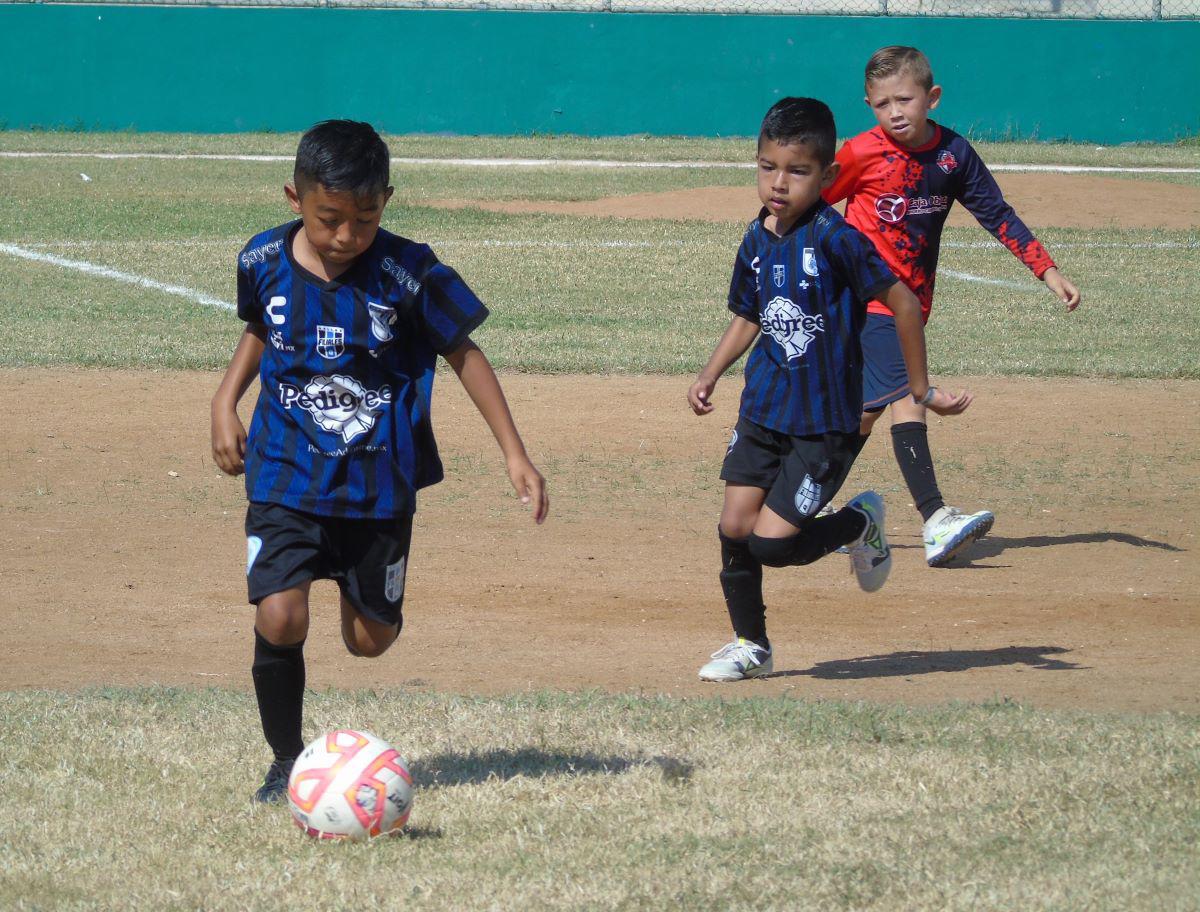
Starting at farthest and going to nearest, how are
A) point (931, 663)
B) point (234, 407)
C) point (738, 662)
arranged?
point (931, 663)
point (738, 662)
point (234, 407)

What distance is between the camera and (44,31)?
26359mm

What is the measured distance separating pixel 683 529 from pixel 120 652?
2417mm

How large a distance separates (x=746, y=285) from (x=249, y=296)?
1.75 metres

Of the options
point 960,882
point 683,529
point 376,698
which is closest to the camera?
point 960,882

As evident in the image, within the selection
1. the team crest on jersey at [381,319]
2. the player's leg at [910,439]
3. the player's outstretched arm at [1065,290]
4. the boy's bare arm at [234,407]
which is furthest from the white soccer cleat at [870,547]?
the boy's bare arm at [234,407]

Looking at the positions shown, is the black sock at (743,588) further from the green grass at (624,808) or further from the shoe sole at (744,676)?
the green grass at (624,808)

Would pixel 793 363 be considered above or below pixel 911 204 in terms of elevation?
below

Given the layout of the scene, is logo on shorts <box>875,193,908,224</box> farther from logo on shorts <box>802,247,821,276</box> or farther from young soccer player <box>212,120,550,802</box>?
young soccer player <box>212,120,550,802</box>

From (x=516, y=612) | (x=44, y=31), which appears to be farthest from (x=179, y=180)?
(x=516, y=612)

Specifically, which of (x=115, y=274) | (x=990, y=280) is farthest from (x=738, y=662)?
(x=115, y=274)

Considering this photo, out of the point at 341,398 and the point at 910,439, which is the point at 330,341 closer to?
the point at 341,398

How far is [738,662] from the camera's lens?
190 inches

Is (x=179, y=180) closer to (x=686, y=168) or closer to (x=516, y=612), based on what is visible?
(x=686, y=168)

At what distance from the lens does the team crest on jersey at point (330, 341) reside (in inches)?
142
